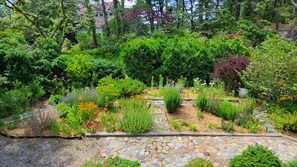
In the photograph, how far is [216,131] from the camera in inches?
167

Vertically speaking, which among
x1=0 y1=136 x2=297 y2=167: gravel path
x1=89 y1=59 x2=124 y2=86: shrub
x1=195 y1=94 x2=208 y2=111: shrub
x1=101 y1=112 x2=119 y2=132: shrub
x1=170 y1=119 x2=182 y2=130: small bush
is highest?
x1=89 y1=59 x2=124 y2=86: shrub

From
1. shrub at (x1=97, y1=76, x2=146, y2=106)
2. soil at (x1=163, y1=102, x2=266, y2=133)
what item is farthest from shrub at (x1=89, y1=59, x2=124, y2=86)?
soil at (x1=163, y1=102, x2=266, y2=133)

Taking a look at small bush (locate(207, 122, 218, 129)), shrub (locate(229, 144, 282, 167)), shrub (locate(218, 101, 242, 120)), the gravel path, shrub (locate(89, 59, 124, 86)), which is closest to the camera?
shrub (locate(229, 144, 282, 167))

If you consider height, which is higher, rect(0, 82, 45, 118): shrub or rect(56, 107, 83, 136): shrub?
rect(0, 82, 45, 118): shrub

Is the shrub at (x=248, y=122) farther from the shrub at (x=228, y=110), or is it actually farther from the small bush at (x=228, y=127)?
the small bush at (x=228, y=127)

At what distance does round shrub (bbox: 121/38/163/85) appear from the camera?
7371 mm

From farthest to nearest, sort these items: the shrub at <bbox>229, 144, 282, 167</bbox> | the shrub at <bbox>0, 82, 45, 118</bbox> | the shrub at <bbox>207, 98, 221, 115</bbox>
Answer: the shrub at <bbox>0, 82, 45, 118</bbox> → the shrub at <bbox>207, 98, 221, 115</bbox> → the shrub at <bbox>229, 144, 282, 167</bbox>

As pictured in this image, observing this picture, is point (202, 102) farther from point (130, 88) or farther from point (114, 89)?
point (114, 89)

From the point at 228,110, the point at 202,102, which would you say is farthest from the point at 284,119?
the point at 202,102

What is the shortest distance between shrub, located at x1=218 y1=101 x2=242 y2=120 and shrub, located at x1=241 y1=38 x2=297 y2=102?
1.04m

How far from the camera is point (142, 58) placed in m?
7.46

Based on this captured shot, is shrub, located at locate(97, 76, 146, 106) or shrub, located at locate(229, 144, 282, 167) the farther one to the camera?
shrub, located at locate(97, 76, 146, 106)

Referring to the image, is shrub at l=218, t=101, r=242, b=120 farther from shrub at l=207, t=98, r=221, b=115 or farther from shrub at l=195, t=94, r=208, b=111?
shrub at l=195, t=94, r=208, b=111

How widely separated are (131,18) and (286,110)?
1105 centimetres
